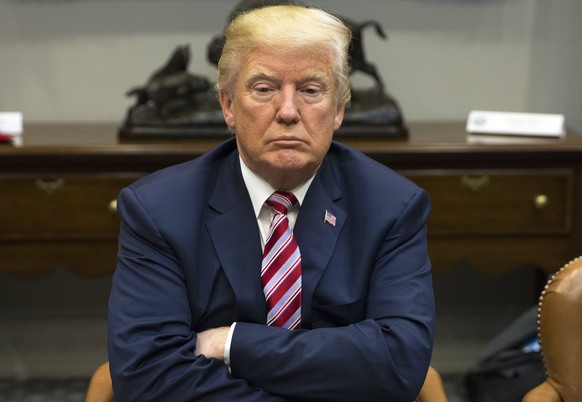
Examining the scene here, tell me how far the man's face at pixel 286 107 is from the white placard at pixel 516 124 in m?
1.71

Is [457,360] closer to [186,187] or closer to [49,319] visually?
[49,319]

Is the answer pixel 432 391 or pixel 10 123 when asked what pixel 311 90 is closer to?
pixel 432 391

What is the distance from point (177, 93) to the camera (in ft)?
12.8

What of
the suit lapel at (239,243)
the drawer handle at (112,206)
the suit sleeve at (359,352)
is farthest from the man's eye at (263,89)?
the drawer handle at (112,206)

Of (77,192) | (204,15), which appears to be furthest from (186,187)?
(204,15)

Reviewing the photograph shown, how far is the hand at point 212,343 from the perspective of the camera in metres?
2.37

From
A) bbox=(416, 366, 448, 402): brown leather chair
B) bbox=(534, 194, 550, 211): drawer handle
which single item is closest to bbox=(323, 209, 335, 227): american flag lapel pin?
bbox=(416, 366, 448, 402): brown leather chair

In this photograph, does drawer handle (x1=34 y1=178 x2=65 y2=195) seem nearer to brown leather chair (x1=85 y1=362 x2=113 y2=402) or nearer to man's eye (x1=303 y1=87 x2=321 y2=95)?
brown leather chair (x1=85 y1=362 x2=113 y2=402)

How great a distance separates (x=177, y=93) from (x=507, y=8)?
148cm

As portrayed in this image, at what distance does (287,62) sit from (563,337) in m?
0.98

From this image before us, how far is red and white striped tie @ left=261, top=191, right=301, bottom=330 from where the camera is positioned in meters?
2.45

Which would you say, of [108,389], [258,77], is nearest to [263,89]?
[258,77]

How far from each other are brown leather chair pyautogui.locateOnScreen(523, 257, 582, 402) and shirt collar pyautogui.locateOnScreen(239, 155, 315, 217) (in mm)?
→ 685

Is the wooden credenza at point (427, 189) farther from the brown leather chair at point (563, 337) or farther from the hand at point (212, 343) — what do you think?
the hand at point (212, 343)
